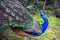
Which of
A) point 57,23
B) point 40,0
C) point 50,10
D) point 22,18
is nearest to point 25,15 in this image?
point 22,18

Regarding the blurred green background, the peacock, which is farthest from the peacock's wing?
the blurred green background

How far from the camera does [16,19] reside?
2273 millimetres

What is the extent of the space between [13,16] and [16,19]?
0.05 meters

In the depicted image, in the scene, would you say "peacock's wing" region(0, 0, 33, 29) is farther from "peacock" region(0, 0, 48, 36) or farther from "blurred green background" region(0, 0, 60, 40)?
"blurred green background" region(0, 0, 60, 40)


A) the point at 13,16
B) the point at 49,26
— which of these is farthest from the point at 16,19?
the point at 49,26

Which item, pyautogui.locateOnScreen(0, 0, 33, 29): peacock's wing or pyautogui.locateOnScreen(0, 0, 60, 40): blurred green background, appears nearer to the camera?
pyautogui.locateOnScreen(0, 0, 33, 29): peacock's wing

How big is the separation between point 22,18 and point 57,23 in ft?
7.89

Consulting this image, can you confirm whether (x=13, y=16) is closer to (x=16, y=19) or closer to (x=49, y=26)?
(x=16, y=19)

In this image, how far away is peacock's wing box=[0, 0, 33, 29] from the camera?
221cm

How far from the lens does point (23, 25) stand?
7.50 ft

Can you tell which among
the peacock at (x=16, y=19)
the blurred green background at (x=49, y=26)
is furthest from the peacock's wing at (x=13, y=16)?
the blurred green background at (x=49, y=26)

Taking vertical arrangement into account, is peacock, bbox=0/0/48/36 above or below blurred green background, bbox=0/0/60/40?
above

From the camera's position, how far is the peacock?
221cm

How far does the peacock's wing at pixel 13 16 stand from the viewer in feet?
7.25
